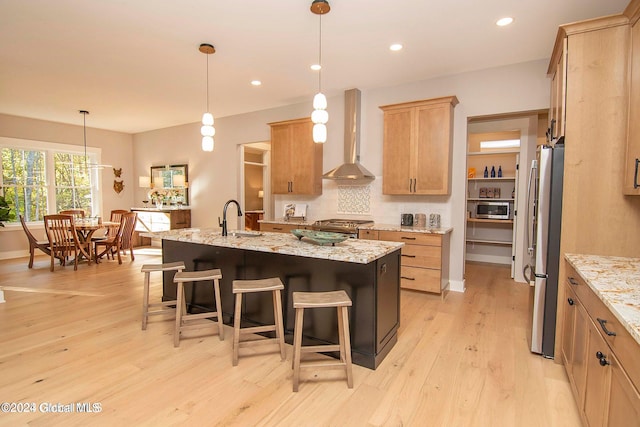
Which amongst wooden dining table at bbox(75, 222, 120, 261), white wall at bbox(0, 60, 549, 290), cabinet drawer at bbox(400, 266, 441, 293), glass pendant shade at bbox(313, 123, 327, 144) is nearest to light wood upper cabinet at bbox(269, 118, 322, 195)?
white wall at bbox(0, 60, 549, 290)

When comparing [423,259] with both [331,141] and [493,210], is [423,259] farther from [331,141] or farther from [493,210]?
[493,210]

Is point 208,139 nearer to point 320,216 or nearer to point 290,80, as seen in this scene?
point 290,80

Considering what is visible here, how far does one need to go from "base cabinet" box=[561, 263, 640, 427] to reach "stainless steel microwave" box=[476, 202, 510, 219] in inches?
145

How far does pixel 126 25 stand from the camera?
3004 millimetres

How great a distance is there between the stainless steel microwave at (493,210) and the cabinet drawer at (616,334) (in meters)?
4.04

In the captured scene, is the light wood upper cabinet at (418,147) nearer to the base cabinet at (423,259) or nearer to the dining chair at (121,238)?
the base cabinet at (423,259)

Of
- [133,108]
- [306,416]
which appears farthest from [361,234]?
[133,108]

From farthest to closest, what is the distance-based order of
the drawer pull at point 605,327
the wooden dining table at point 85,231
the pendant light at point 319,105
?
1. the wooden dining table at point 85,231
2. the pendant light at point 319,105
3. the drawer pull at point 605,327

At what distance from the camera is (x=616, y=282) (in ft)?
5.31

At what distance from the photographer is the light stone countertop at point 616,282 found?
1.21 m

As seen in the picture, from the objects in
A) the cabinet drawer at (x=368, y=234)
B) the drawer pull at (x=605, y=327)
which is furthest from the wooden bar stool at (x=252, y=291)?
the cabinet drawer at (x=368, y=234)

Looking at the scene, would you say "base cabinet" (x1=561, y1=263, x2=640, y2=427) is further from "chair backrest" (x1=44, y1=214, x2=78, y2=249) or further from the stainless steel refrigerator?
"chair backrest" (x1=44, y1=214, x2=78, y2=249)

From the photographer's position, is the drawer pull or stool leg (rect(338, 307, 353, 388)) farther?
stool leg (rect(338, 307, 353, 388))

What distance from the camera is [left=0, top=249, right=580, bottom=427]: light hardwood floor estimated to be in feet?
6.08
